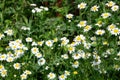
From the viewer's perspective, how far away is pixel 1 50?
4.41 meters

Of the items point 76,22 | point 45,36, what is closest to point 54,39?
point 45,36

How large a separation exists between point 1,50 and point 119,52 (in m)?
1.20

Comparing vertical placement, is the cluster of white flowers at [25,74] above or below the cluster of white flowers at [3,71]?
below

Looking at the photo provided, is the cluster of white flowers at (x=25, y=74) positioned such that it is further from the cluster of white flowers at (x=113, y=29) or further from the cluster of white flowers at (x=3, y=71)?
the cluster of white flowers at (x=113, y=29)

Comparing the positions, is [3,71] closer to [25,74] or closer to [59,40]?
[25,74]

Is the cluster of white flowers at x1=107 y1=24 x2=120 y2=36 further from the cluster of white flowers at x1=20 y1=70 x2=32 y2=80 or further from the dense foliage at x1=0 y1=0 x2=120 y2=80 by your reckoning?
the cluster of white flowers at x1=20 y1=70 x2=32 y2=80

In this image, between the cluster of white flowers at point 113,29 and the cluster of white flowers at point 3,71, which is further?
the cluster of white flowers at point 113,29

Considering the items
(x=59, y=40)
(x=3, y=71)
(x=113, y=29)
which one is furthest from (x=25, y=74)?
(x=113, y=29)

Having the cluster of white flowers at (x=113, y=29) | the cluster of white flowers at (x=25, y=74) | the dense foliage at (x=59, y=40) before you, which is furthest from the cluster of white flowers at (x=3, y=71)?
Result: the cluster of white flowers at (x=113, y=29)

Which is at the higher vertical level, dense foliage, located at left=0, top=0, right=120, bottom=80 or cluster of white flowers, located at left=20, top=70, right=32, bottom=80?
dense foliage, located at left=0, top=0, right=120, bottom=80

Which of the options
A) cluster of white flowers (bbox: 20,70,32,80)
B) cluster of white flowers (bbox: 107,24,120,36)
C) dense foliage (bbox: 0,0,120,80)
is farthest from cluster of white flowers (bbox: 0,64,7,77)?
cluster of white flowers (bbox: 107,24,120,36)

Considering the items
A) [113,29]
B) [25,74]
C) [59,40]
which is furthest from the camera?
[59,40]

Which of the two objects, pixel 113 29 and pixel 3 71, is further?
pixel 113 29

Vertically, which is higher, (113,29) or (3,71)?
(113,29)
